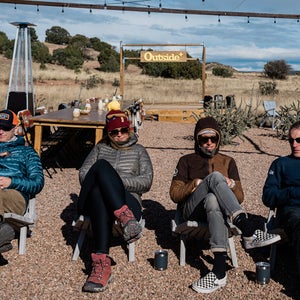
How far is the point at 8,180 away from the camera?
402 centimetres

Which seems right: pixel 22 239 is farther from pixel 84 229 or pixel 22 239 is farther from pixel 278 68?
pixel 278 68

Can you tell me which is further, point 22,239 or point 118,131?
point 118,131

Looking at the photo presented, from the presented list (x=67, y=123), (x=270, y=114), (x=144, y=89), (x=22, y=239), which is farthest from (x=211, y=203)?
(x=144, y=89)

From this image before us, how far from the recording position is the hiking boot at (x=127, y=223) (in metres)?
3.60

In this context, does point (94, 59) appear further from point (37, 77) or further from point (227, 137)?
point (227, 137)

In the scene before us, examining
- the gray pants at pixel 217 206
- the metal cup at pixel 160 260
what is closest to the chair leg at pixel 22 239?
the metal cup at pixel 160 260

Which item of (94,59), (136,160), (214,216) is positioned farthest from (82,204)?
(94,59)

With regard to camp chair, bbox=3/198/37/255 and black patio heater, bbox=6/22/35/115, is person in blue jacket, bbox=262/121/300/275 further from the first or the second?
black patio heater, bbox=6/22/35/115

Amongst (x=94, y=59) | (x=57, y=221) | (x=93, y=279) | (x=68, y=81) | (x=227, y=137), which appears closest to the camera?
(x=93, y=279)

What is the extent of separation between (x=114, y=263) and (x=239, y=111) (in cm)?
Result: 783

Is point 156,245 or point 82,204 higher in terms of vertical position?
point 82,204

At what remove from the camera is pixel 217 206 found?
3.65 m

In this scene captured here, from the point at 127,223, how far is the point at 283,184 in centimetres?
129

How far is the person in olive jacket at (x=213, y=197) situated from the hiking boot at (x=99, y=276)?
0.59 metres
